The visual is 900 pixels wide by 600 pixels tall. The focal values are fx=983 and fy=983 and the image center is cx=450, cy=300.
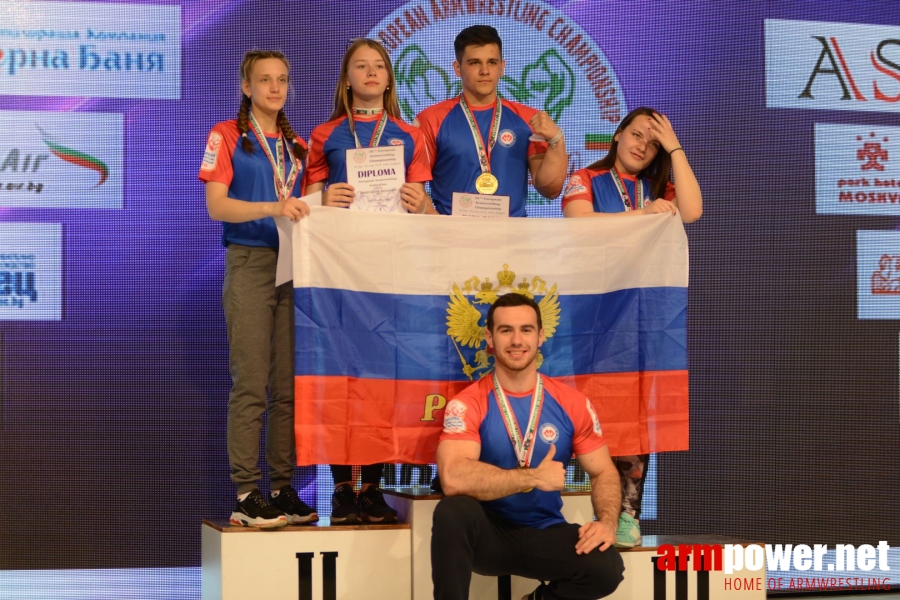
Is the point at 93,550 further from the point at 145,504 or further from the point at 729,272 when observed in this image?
the point at 729,272

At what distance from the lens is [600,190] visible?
3.53 metres

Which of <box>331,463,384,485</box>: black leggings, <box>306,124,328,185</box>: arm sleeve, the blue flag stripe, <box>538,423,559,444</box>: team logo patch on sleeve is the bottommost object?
<box>331,463,384,485</box>: black leggings

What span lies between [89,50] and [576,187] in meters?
2.51

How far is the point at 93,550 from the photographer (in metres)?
4.57

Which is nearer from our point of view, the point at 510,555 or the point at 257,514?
the point at 510,555

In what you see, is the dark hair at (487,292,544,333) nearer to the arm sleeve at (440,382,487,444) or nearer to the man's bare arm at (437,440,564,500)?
the arm sleeve at (440,382,487,444)

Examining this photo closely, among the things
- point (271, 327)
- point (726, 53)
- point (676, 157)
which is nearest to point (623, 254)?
point (676, 157)

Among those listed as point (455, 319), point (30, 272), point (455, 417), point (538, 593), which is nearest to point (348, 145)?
point (455, 319)

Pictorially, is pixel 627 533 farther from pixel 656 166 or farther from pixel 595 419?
pixel 656 166

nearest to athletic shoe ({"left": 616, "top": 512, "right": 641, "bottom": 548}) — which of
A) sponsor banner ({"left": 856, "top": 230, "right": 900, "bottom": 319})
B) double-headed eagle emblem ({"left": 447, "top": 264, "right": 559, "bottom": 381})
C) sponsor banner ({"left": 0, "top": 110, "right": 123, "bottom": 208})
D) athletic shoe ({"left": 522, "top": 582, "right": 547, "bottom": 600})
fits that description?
athletic shoe ({"left": 522, "top": 582, "right": 547, "bottom": 600})

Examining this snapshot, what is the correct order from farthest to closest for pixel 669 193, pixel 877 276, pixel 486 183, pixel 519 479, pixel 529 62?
pixel 877 276, pixel 529 62, pixel 669 193, pixel 486 183, pixel 519 479

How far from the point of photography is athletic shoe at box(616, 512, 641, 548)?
10.7 ft

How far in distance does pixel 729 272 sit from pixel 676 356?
5.20ft

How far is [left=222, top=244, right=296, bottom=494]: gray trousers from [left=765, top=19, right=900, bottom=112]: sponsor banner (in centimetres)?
286
